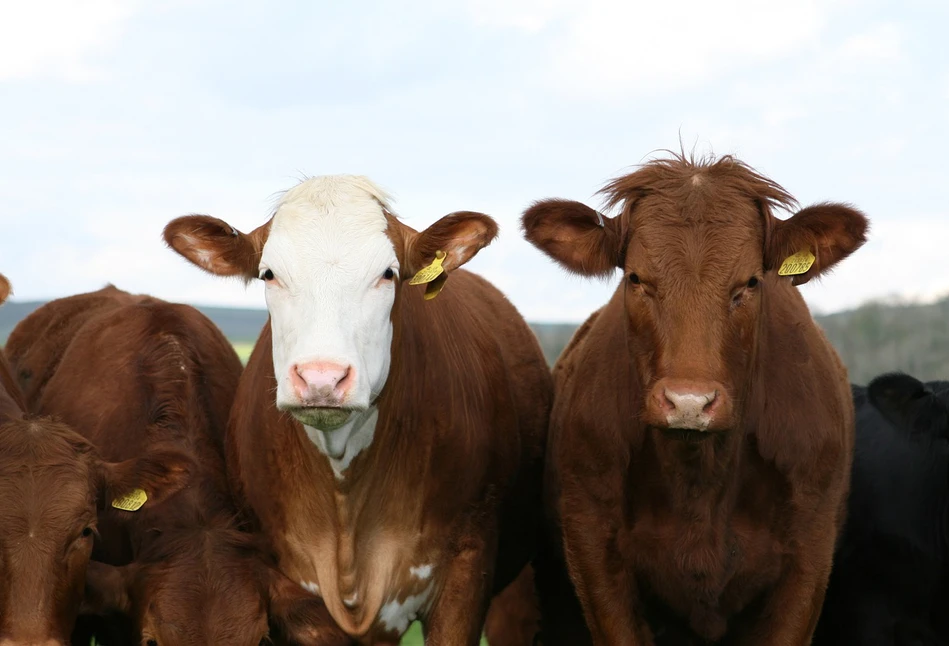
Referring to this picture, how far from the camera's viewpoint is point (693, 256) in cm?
555

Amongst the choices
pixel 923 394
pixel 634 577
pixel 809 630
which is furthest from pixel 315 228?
pixel 923 394

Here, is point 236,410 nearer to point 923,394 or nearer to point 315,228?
point 315,228

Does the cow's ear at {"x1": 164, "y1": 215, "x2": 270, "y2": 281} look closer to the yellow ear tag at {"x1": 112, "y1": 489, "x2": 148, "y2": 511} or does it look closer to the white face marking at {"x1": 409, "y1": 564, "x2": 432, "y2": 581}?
the yellow ear tag at {"x1": 112, "y1": 489, "x2": 148, "y2": 511}

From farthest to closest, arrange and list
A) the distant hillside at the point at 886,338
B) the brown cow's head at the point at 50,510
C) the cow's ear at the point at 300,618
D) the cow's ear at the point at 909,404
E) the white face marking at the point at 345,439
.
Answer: the distant hillside at the point at 886,338
the cow's ear at the point at 909,404
the cow's ear at the point at 300,618
the white face marking at the point at 345,439
the brown cow's head at the point at 50,510

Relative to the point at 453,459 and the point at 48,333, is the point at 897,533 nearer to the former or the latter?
the point at 453,459

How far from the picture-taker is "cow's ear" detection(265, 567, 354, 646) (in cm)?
605

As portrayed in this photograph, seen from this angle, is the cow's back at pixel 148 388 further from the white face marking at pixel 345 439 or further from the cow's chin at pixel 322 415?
the cow's chin at pixel 322 415

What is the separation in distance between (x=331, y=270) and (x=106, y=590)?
1865 mm

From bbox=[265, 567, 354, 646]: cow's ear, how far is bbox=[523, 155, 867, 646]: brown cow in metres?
1.17

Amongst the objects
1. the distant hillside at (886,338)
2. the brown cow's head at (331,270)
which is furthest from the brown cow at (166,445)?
the distant hillside at (886,338)

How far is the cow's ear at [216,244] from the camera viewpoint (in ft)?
20.2

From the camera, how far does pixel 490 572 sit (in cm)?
655

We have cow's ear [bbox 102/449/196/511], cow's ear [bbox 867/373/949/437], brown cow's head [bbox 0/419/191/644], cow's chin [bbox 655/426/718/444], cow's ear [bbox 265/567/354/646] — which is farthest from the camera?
cow's ear [bbox 867/373/949/437]

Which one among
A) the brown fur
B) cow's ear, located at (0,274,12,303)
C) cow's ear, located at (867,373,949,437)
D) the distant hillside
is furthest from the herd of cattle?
the distant hillside
